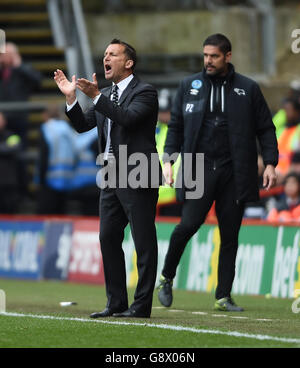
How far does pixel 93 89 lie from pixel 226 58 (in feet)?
6.01

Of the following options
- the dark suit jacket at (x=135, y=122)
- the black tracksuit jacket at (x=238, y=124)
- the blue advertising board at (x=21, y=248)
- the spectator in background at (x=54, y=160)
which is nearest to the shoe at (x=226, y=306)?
the black tracksuit jacket at (x=238, y=124)

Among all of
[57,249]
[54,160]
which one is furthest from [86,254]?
[54,160]

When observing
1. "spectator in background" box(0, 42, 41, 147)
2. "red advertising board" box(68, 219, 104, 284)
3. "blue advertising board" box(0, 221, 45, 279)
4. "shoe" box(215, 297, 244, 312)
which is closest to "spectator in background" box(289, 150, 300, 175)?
"red advertising board" box(68, 219, 104, 284)

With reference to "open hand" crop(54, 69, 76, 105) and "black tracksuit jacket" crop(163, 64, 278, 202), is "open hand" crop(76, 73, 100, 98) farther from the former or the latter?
"black tracksuit jacket" crop(163, 64, 278, 202)

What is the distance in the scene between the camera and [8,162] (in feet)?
62.7

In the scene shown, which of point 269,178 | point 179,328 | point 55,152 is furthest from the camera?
point 55,152

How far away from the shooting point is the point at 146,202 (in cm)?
995

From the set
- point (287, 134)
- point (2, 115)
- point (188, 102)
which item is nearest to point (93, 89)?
point (188, 102)

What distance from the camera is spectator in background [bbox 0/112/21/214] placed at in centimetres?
1902

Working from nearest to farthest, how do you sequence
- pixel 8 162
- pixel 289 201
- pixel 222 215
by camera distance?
pixel 222 215 < pixel 289 201 < pixel 8 162

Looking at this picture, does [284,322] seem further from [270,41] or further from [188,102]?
[270,41]

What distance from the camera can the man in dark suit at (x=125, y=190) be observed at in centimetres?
986

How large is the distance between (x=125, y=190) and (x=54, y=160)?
28.8ft

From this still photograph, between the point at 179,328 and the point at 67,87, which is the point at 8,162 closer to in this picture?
the point at 67,87
